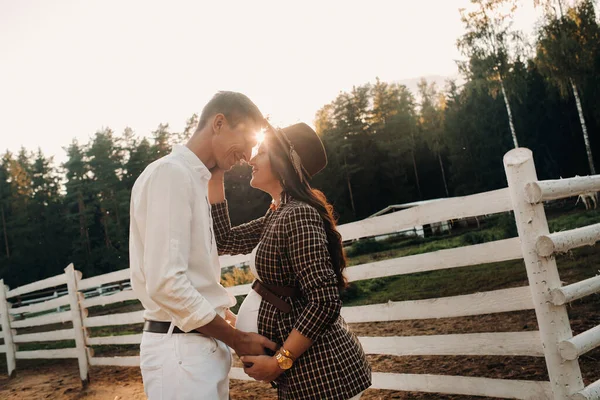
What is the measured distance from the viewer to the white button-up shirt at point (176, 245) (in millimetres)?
1573

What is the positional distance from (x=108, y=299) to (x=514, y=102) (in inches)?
1312

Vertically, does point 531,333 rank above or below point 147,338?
below

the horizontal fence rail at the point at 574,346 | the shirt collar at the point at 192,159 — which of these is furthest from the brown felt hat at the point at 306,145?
the horizontal fence rail at the point at 574,346

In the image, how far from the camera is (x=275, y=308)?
1938mm

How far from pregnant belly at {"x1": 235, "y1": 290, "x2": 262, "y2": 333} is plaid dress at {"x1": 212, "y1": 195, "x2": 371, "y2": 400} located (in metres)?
0.04

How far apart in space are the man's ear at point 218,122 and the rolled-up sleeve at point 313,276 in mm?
503

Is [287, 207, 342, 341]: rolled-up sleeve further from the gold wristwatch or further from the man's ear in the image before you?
the man's ear

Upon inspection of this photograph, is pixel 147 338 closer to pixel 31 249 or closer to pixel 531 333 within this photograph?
pixel 531 333

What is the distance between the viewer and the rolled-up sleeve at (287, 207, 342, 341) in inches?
68.9

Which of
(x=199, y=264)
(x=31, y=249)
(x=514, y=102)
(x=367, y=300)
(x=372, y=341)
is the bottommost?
(x=367, y=300)

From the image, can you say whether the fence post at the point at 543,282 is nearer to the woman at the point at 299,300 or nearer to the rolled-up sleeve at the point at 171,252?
the woman at the point at 299,300

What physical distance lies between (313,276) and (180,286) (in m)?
0.50

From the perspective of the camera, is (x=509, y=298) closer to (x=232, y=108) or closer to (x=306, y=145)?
(x=306, y=145)

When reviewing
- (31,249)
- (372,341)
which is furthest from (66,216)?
(372,341)
